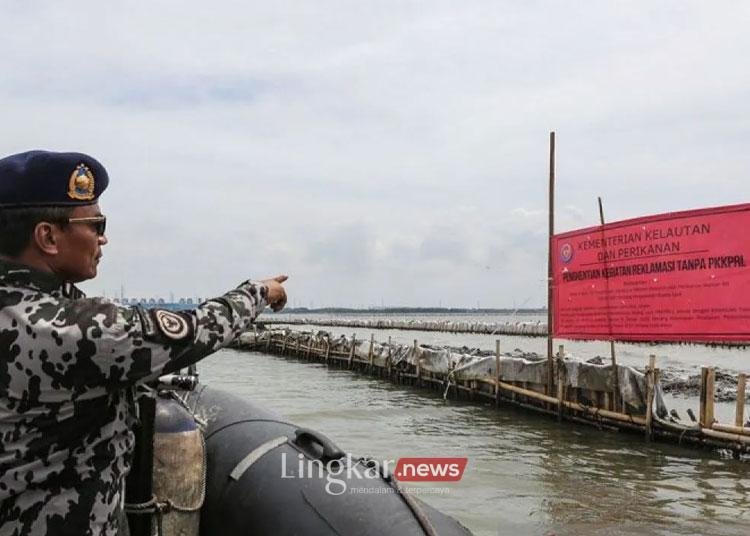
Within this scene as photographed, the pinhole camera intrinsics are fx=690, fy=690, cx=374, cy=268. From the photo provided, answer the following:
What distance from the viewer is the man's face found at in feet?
6.71

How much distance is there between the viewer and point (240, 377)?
1299 inches

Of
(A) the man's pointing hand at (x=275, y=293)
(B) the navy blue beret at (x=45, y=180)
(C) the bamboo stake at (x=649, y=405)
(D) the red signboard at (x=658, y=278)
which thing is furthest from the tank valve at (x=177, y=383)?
(C) the bamboo stake at (x=649, y=405)

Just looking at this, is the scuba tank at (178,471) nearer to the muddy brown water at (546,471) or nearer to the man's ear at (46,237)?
the man's ear at (46,237)

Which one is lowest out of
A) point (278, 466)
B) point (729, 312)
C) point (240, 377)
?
point (240, 377)

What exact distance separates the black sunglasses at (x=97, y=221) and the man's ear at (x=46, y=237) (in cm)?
5

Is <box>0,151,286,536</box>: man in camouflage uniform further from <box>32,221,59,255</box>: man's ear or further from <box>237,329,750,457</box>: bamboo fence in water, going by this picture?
<box>237,329,750,457</box>: bamboo fence in water

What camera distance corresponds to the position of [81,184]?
2.09 meters

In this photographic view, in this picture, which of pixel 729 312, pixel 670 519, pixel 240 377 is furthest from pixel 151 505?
pixel 240 377

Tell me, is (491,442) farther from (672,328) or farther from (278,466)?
(278,466)

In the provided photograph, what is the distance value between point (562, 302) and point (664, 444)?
3405 mm

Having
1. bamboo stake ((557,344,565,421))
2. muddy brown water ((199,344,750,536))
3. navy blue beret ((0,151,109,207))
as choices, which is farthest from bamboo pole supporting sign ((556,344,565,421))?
navy blue beret ((0,151,109,207))

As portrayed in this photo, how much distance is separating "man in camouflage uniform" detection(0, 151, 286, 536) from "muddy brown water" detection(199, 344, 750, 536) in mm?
5871

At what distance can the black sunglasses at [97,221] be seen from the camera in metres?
2.06

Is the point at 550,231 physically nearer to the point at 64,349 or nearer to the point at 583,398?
the point at 583,398
